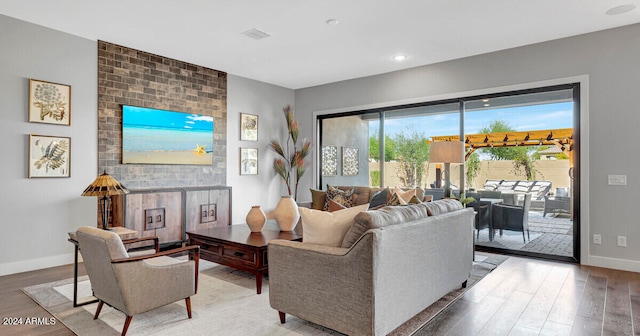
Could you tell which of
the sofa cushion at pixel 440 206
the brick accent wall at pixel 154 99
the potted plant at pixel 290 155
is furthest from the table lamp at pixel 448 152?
the brick accent wall at pixel 154 99

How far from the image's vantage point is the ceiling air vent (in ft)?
14.1

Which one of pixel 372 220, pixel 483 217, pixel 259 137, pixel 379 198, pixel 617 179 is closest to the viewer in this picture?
pixel 372 220

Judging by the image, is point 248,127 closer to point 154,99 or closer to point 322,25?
point 154,99

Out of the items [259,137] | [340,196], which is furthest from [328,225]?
[259,137]

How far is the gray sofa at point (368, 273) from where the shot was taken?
215 centimetres

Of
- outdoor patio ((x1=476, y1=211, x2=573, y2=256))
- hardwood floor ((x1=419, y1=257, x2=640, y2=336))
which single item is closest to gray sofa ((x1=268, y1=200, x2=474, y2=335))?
hardwood floor ((x1=419, y1=257, x2=640, y2=336))

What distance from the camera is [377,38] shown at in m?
4.54

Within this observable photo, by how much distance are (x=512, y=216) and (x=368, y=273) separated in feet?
12.2

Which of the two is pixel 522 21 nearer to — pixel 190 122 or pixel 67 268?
pixel 190 122

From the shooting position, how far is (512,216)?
500 centimetres

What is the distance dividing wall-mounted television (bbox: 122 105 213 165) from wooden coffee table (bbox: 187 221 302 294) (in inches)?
70.1

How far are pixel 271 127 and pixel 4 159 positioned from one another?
3.99 meters

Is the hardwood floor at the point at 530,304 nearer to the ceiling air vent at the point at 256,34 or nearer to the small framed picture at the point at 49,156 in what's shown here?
the small framed picture at the point at 49,156

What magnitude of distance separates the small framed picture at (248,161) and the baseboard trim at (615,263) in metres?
5.09
